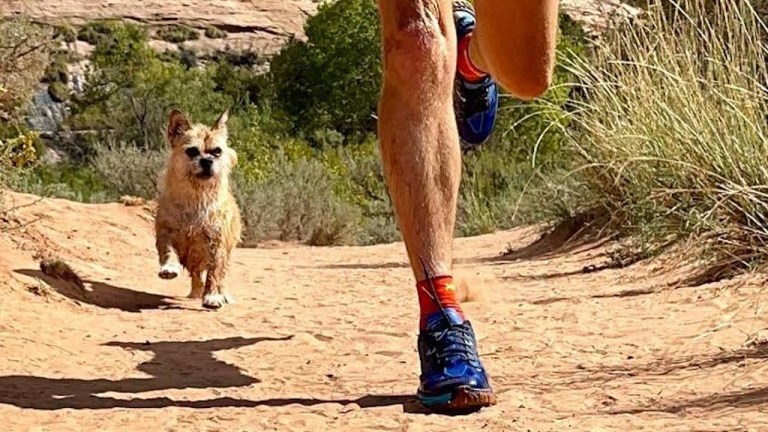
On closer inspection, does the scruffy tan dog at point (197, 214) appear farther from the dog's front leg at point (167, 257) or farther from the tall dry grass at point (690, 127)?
the tall dry grass at point (690, 127)

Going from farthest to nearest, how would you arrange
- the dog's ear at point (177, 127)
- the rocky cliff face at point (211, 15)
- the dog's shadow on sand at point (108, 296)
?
the rocky cliff face at point (211, 15) → the dog's ear at point (177, 127) → the dog's shadow on sand at point (108, 296)

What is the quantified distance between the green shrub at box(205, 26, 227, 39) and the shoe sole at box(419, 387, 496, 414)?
45511mm

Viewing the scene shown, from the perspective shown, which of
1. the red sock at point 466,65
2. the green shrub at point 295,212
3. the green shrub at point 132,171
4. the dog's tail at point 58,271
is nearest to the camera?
the red sock at point 466,65

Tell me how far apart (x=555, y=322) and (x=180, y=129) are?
3.32 meters

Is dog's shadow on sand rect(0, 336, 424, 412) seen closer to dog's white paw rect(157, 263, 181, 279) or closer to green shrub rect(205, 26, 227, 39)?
dog's white paw rect(157, 263, 181, 279)

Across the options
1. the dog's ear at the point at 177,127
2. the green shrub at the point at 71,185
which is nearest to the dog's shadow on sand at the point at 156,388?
the dog's ear at the point at 177,127

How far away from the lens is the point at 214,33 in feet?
157

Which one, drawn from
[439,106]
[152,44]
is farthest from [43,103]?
[439,106]

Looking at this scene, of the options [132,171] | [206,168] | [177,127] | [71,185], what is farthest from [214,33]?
[206,168]

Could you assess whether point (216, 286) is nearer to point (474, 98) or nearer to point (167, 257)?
point (167, 257)

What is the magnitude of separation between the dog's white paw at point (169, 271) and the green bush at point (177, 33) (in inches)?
1606

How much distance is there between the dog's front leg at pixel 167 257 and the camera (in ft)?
20.1

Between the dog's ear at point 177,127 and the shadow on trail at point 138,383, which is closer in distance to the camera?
the shadow on trail at point 138,383

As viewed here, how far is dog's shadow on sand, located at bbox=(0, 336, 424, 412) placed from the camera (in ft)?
9.59
